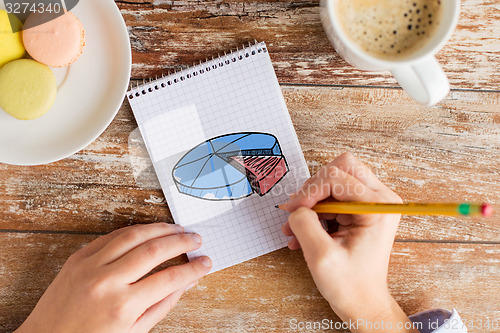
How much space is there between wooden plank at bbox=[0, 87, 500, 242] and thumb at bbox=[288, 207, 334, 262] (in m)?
0.15

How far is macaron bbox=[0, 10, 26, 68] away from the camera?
609mm

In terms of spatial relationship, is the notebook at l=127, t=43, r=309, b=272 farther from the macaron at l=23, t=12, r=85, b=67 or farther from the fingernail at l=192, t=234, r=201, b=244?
the macaron at l=23, t=12, r=85, b=67

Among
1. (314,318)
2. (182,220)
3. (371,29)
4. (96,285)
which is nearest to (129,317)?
(96,285)

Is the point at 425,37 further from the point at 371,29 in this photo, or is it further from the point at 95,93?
the point at 95,93

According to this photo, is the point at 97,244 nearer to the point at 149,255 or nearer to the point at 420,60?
the point at 149,255

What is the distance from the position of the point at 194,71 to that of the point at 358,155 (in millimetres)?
320

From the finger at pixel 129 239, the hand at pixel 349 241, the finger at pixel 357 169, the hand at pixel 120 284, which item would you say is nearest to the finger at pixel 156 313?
the hand at pixel 120 284

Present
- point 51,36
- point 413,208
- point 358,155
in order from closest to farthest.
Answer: point 413,208, point 51,36, point 358,155

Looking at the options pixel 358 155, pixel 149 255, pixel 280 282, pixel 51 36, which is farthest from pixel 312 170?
pixel 51 36

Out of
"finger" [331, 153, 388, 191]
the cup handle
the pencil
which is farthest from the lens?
"finger" [331, 153, 388, 191]

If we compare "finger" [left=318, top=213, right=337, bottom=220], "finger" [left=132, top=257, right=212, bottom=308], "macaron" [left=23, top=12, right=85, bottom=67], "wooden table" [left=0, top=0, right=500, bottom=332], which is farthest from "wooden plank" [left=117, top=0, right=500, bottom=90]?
"finger" [left=132, top=257, right=212, bottom=308]

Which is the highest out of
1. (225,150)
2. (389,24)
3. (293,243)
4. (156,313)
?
(389,24)

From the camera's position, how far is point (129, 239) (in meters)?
0.65

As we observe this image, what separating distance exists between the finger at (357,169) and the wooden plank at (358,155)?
0.06 metres
